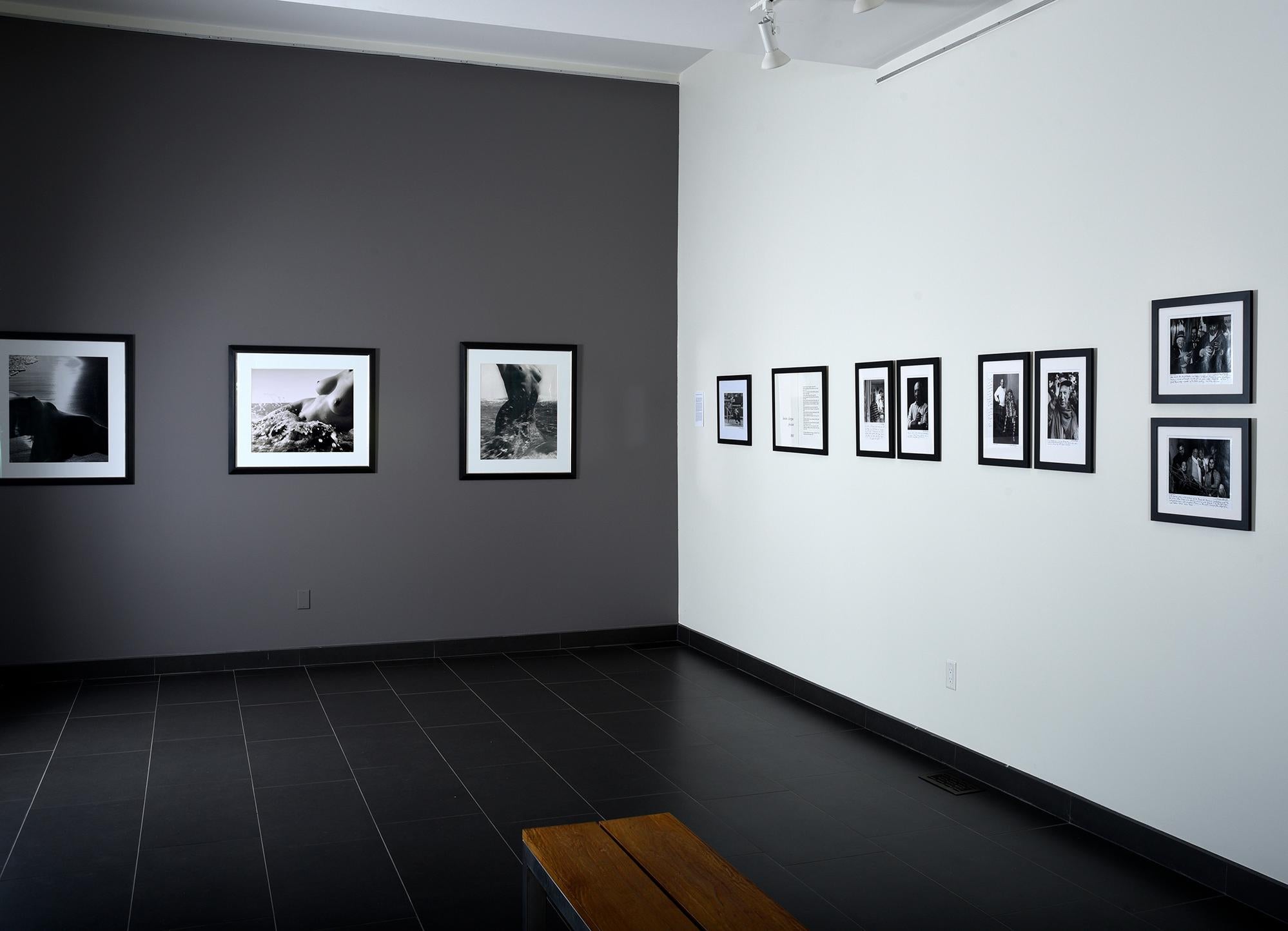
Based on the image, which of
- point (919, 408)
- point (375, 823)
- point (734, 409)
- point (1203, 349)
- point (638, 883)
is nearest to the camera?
point (638, 883)

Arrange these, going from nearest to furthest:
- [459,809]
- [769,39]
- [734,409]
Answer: [459,809]
[769,39]
[734,409]

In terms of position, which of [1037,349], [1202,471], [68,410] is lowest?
[1202,471]

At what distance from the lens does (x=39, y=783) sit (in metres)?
4.60

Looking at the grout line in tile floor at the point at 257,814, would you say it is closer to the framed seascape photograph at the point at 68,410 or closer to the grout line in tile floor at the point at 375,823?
the grout line in tile floor at the point at 375,823

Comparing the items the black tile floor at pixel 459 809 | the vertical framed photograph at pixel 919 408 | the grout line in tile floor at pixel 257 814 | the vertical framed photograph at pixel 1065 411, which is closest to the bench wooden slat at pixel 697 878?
the black tile floor at pixel 459 809

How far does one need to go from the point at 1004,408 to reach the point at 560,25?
2544 mm

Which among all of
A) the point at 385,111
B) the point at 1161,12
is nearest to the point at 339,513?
the point at 385,111

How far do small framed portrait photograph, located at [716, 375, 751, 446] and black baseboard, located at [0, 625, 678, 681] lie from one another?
1.61 m

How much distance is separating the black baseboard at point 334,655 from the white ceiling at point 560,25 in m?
3.80

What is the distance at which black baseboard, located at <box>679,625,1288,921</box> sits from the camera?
3.48 metres

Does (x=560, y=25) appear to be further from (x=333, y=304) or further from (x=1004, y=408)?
(x=333, y=304)

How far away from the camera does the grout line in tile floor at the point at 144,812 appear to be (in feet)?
11.2

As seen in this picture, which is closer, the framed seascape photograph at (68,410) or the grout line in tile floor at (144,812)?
the grout line in tile floor at (144,812)

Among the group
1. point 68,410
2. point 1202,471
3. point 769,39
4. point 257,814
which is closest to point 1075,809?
point 1202,471
